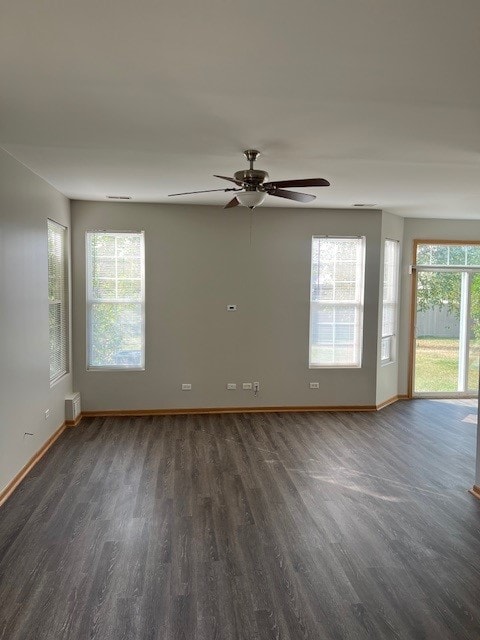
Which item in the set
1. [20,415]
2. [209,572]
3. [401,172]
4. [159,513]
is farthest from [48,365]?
[401,172]

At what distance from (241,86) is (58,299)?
3.78 m

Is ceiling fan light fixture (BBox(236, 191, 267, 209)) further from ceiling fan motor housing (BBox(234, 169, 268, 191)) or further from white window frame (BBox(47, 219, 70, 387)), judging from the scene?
white window frame (BBox(47, 219, 70, 387))

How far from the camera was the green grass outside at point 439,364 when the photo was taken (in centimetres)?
695

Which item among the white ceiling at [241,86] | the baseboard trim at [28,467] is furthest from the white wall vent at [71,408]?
the white ceiling at [241,86]

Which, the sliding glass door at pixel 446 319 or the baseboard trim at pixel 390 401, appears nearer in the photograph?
the baseboard trim at pixel 390 401

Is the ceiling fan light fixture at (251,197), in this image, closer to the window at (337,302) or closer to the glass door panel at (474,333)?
the window at (337,302)

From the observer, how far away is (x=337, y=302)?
6195 millimetres

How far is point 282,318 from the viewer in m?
6.08

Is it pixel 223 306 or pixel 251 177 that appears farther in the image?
pixel 223 306

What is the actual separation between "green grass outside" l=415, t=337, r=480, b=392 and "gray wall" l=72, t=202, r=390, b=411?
1.20m

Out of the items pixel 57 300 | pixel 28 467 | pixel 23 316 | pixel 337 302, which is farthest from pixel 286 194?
pixel 28 467

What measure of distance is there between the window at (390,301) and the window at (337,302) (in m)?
0.51

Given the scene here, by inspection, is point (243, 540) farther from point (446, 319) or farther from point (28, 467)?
point (446, 319)

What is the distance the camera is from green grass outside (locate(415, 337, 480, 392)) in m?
6.95
